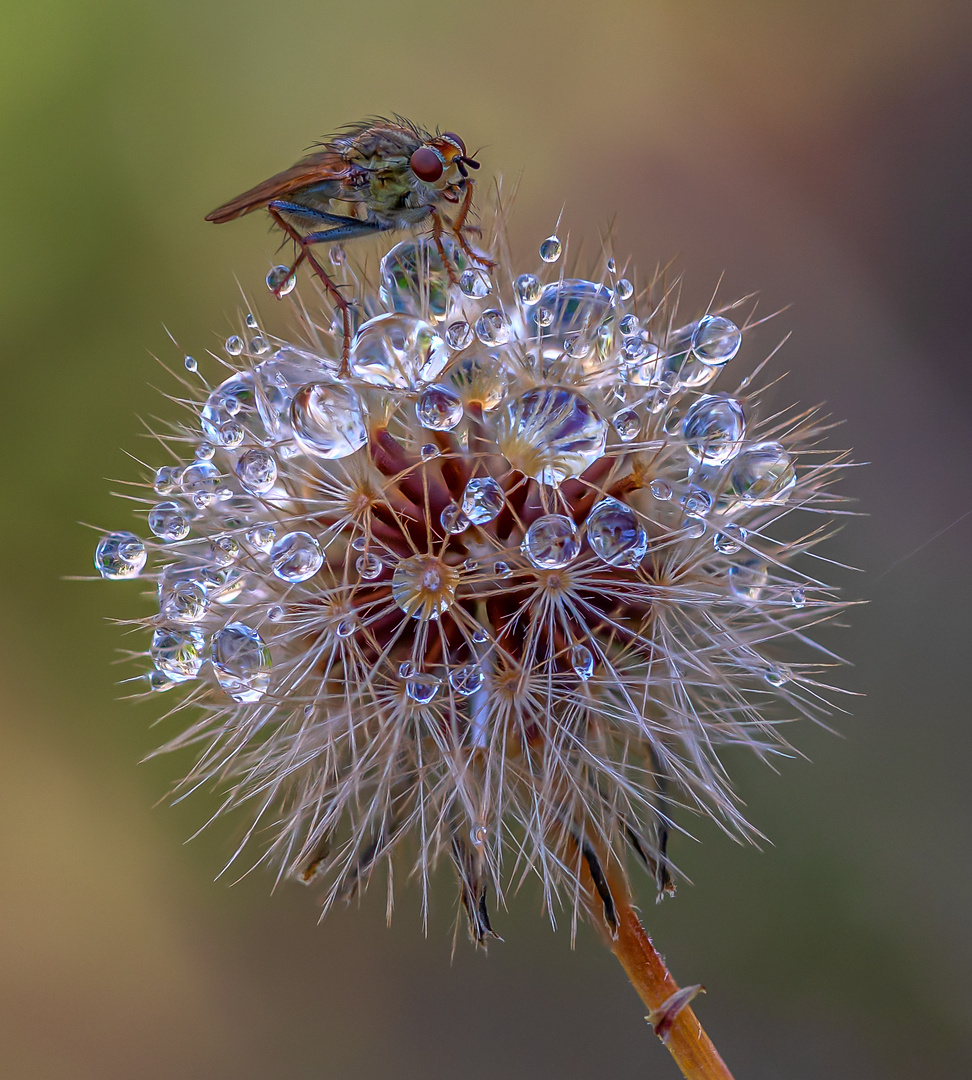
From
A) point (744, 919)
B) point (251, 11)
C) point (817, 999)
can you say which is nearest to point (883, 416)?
point (744, 919)

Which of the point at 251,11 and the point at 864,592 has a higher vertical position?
the point at 251,11

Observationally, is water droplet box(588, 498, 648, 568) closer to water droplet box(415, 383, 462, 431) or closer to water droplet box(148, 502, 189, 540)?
water droplet box(415, 383, 462, 431)

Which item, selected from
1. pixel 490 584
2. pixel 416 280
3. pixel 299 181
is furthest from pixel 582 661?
pixel 299 181

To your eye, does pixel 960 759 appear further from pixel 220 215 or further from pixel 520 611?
pixel 220 215

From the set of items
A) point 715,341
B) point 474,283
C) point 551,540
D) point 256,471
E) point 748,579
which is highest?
point 474,283

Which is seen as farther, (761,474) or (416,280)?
(416,280)

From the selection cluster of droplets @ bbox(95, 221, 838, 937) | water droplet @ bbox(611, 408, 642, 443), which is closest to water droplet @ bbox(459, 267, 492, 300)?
cluster of droplets @ bbox(95, 221, 838, 937)

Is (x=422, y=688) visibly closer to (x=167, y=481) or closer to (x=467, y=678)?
(x=467, y=678)
